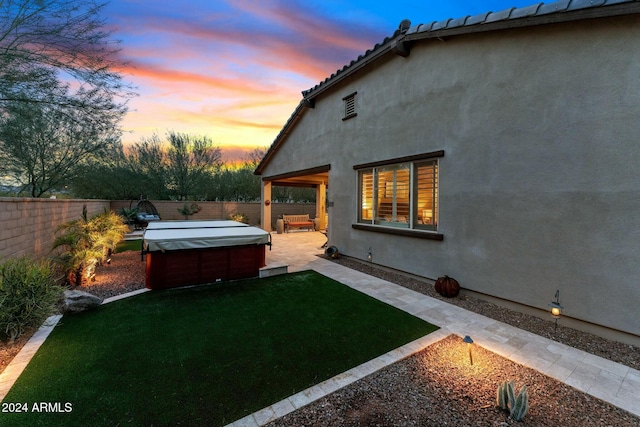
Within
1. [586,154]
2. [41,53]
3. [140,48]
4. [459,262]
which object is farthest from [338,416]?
[140,48]

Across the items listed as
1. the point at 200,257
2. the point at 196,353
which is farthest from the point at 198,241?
the point at 196,353

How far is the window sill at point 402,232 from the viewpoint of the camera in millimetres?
5767

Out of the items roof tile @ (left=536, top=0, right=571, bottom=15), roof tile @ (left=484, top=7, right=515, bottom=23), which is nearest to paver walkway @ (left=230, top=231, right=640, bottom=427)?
roof tile @ (left=536, top=0, right=571, bottom=15)

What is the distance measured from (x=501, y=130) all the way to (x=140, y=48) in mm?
8278

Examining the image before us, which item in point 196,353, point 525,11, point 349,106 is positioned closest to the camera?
point 196,353

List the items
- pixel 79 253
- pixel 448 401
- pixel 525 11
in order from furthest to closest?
1. pixel 79 253
2. pixel 525 11
3. pixel 448 401

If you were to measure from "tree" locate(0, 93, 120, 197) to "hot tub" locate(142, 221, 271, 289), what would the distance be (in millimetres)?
4362

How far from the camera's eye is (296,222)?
16.1 m

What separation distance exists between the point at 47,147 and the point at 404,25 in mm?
13491

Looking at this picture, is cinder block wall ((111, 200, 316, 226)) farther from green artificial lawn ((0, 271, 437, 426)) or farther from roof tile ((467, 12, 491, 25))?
roof tile ((467, 12, 491, 25))

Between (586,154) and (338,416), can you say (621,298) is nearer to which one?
(586,154)

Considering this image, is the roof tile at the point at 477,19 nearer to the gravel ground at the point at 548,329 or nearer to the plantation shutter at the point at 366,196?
the plantation shutter at the point at 366,196

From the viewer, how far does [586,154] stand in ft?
12.3

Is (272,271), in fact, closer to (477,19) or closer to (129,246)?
(477,19)
